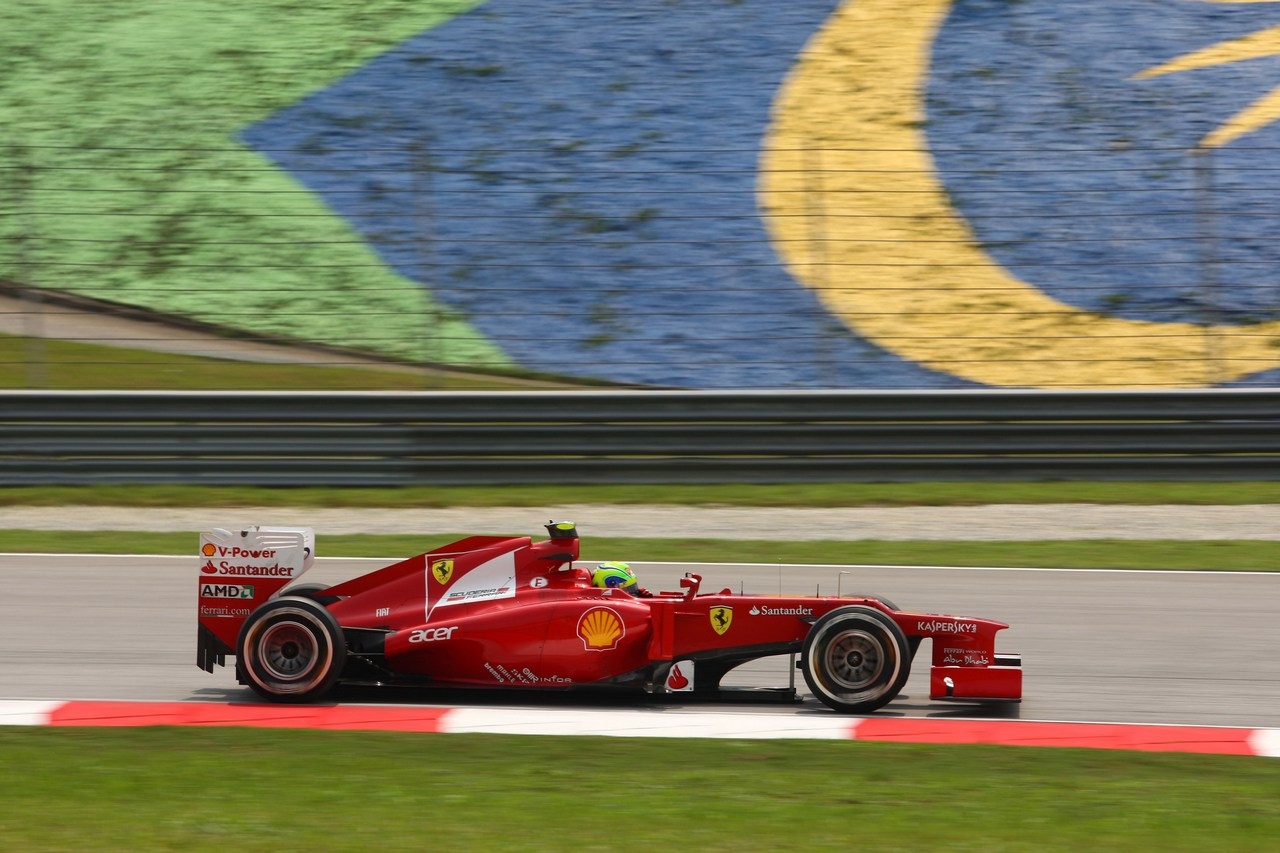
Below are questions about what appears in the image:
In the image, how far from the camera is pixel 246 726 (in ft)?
20.7

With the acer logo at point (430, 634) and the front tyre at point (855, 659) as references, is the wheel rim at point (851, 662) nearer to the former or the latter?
the front tyre at point (855, 659)

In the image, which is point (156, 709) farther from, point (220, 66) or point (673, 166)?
point (220, 66)

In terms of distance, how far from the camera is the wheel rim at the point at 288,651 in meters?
6.63

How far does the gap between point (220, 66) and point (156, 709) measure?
14048 mm

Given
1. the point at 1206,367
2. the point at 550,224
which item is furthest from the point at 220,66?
the point at 1206,367

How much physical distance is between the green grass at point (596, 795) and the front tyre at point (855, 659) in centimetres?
47

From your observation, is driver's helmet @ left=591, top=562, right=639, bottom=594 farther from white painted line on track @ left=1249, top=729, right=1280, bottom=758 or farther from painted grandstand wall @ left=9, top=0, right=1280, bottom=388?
painted grandstand wall @ left=9, top=0, right=1280, bottom=388

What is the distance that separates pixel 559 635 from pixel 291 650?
46.7 inches

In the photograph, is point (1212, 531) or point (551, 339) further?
point (551, 339)

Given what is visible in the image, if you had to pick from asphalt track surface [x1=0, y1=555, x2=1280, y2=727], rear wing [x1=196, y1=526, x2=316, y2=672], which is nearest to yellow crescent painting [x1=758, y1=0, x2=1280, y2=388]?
asphalt track surface [x1=0, y1=555, x2=1280, y2=727]

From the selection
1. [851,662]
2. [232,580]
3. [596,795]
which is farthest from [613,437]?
[596,795]

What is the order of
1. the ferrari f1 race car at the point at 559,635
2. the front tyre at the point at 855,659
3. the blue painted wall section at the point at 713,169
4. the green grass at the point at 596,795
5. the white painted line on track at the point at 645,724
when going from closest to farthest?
the green grass at the point at 596,795
the white painted line on track at the point at 645,724
the front tyre at the point at 855,659
the ferrari f1 race car at the point at 559,635
the blue painted wall section at the point at 713,169

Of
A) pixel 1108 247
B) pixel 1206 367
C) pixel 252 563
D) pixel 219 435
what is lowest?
pixel 252 563

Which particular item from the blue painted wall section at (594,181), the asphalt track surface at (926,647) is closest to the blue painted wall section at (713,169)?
the blue painted wall section at (594,181)
